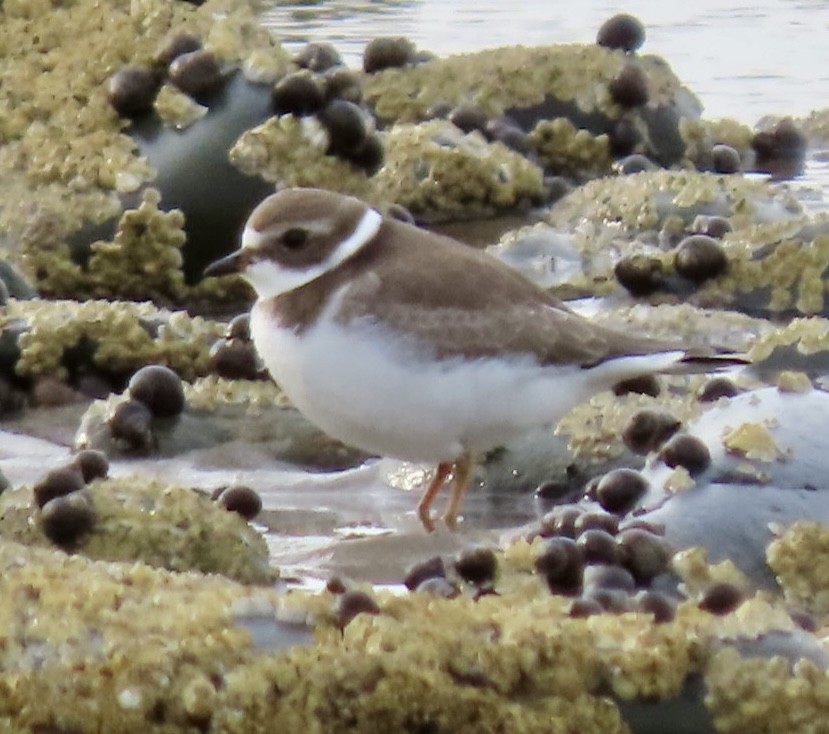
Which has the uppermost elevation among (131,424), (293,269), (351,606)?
(351,606)

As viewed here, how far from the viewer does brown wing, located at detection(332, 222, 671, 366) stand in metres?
5.58

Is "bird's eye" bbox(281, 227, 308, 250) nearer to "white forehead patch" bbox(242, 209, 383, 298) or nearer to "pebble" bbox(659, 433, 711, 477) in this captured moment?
"white forehead patch" bbox(242, 209, 383, 298)

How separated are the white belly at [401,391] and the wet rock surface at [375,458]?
0.29 m

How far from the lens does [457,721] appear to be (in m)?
3.28

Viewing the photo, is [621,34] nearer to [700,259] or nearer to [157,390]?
[700,259]

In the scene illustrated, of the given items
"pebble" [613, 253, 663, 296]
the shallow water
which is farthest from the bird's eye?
the shallow water

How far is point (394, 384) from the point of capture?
18.0 ft

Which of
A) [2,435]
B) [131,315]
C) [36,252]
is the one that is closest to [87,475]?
[2,435]

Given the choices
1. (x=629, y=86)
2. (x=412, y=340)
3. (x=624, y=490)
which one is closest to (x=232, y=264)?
(x=412, y=340)

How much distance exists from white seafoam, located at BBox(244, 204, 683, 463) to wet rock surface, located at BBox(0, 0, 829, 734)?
0.94 ft

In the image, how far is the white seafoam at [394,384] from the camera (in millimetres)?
5473

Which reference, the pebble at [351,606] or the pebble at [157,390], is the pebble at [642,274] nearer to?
the pebble at [157,390]

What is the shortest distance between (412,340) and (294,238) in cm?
61

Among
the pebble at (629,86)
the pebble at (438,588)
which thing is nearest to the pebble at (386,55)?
the pebble at (629,86)
